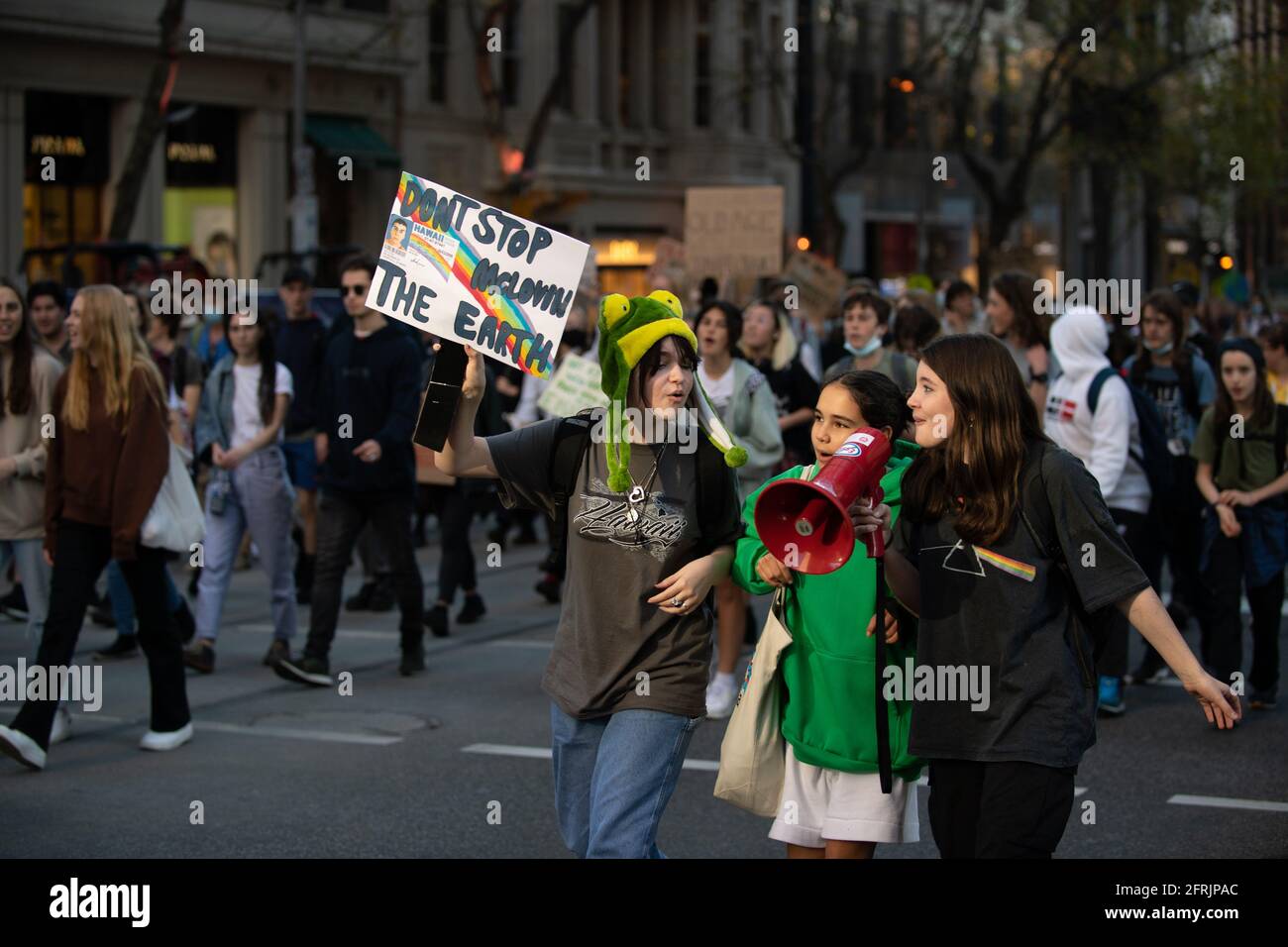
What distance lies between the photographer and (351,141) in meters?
32.3

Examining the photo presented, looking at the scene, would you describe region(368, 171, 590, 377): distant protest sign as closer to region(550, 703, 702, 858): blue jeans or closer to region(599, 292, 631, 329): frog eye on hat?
region(599, 292, 631, 329): frog eye on hat

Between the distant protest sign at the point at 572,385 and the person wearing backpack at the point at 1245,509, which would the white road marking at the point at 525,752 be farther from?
the distant protest sign at the point at 572,385

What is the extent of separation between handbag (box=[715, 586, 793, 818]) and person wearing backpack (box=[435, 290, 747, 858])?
0.41ft

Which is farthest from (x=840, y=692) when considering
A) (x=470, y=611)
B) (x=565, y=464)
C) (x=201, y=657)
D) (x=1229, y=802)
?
(x=470, y=611)

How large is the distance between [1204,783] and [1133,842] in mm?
1078

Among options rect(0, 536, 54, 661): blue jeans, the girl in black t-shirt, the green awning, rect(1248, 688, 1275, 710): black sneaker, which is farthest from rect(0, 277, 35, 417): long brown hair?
the green awning

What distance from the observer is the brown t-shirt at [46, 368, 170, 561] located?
775 centimetres

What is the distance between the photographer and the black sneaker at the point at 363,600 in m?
12.4

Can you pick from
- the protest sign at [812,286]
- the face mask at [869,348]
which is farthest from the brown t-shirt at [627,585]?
the protest sign at [812,286]

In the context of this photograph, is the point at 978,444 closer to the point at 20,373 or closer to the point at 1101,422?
the point at 1101,422

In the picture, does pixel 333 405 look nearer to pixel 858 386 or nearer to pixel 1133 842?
pixel 1133 842

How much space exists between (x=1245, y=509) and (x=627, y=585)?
5314 millimetres

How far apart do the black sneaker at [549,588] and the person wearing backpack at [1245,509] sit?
469cm
